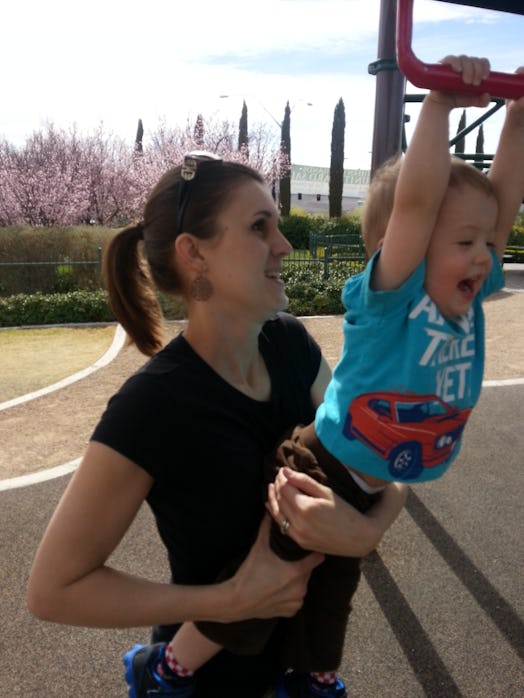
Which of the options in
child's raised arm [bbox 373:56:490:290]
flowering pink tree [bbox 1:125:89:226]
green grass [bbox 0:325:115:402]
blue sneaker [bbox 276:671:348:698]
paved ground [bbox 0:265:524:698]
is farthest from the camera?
flowering pink tree [bbox 1:125:89:226]

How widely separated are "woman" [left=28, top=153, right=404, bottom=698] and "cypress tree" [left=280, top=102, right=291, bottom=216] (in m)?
33.7

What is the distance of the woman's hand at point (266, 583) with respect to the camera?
4.21 feet

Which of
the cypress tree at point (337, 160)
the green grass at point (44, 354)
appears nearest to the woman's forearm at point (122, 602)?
the green grass at point (44, 354)

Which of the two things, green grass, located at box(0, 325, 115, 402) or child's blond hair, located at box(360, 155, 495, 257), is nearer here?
child's blond hair, located at box(360, 155, 495, 257)

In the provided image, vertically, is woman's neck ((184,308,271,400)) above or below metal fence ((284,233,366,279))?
above

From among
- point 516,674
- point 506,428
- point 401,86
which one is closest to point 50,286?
point 506,428

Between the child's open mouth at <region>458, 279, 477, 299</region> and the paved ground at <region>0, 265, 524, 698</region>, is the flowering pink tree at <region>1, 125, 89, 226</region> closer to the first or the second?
the paved ground at <region>0, 265, 524, 698</region>

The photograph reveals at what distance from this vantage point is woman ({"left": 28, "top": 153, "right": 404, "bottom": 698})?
1225 millimetres

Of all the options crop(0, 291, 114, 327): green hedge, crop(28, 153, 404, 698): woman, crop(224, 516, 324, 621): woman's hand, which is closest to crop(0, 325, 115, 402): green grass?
crop(0, 291, 114, 327): green hedge

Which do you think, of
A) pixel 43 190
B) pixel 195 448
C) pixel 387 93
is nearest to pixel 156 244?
pixel 195 448

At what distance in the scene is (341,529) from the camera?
1280mm

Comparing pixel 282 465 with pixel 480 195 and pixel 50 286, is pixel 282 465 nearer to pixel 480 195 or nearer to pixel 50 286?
pixel 480 195

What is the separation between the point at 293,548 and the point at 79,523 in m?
0.44

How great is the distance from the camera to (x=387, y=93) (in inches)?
121
